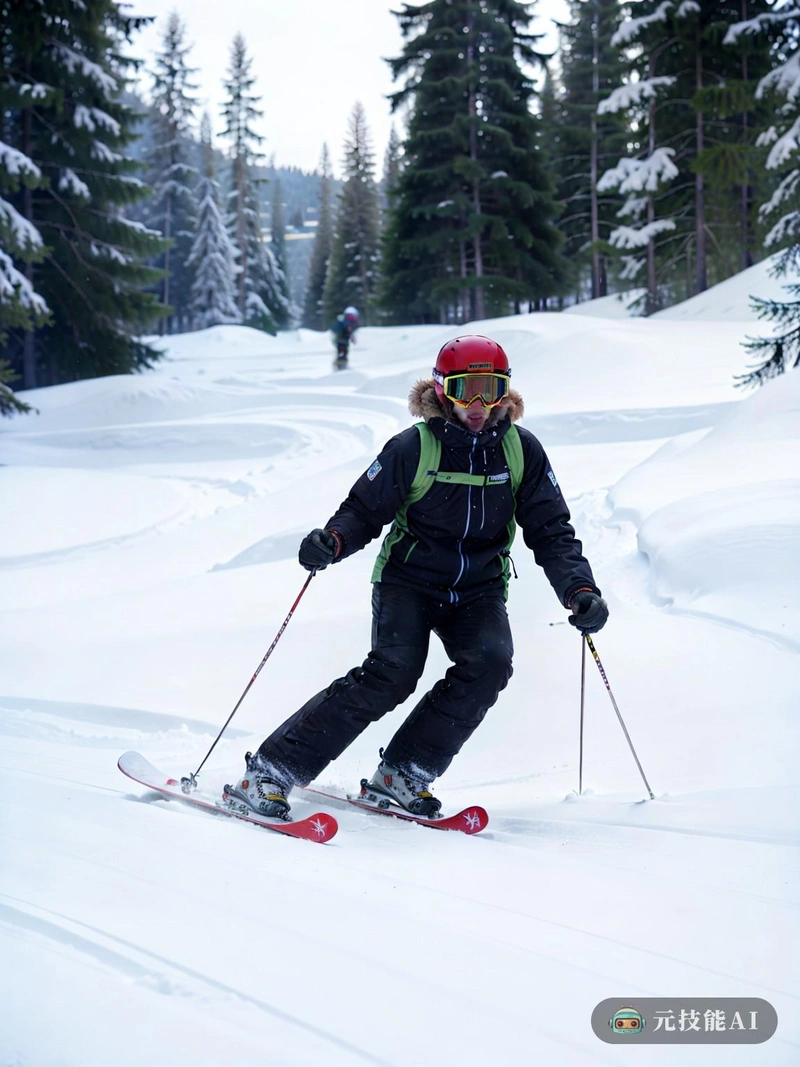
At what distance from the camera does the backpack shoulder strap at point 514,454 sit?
3312mm

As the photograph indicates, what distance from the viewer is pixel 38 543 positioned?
9.44m

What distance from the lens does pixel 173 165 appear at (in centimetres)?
4731

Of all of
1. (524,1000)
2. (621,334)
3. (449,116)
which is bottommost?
(524,1000)

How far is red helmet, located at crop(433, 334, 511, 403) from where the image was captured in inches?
126

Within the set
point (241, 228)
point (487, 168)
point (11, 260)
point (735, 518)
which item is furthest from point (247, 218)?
point (735, 518)

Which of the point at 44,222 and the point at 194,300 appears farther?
the point at 194,300

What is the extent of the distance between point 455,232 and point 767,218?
1476 centimetres

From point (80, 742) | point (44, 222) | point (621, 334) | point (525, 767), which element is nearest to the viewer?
point (525, 767)

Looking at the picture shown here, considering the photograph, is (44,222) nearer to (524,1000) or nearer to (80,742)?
(80,742)

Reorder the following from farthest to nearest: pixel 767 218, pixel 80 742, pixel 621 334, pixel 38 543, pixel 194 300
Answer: pixel 194 300, pixel 621 334, pixel 767 218, pixel 38 543, pixel 80 742

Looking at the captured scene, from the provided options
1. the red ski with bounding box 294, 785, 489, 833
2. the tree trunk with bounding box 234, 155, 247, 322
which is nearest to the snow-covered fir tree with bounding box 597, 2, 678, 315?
the red ski with bounding box 294, 785, 489, 833

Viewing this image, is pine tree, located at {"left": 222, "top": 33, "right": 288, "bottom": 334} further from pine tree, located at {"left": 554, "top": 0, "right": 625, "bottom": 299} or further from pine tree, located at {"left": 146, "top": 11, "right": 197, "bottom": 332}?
pine tree, located at {"left": 554, "top": 0, "right": 625, "bottom": 299}

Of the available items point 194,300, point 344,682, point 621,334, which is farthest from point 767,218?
point 194,300

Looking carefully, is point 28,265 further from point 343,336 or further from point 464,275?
point 464,275
